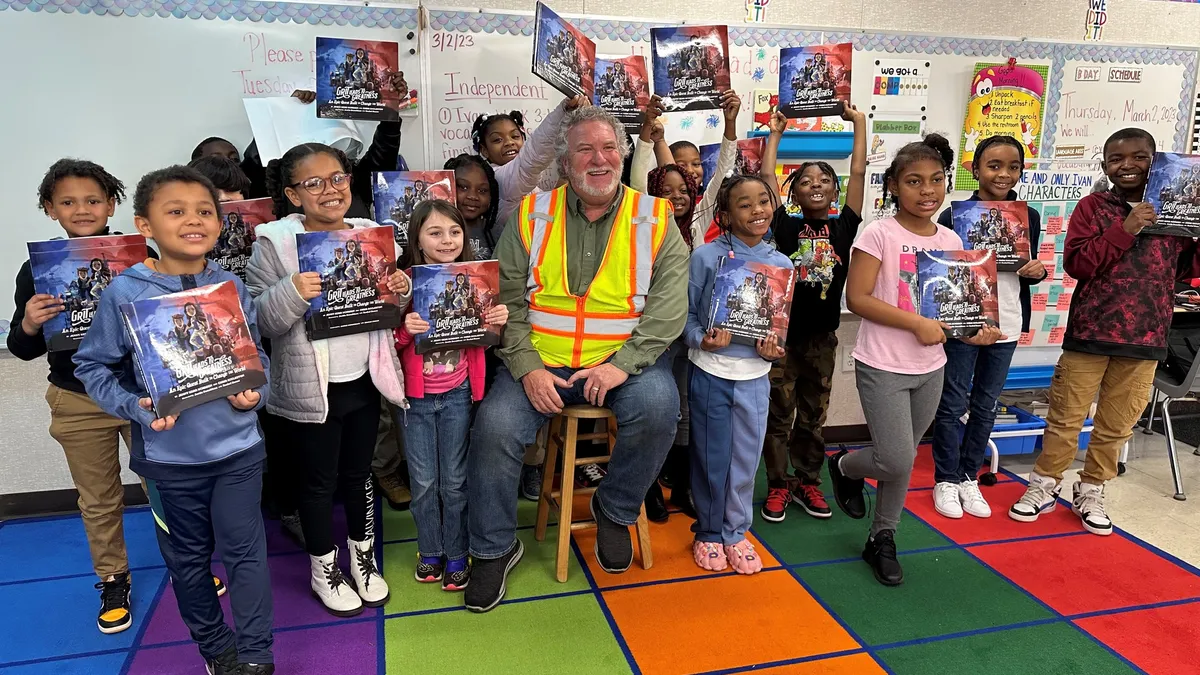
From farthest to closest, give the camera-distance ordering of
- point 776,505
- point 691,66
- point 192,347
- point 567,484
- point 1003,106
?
point 1003,106, point 776,505, point 691,66, point 567,484, point 192,347

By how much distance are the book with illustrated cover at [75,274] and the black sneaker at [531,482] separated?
1.83m

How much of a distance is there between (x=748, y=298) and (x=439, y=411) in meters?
1.11

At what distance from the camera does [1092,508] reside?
10.0 feet

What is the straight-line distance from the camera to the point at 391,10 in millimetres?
3174

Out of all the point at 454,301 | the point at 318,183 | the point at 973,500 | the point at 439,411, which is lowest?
the point at 973,500

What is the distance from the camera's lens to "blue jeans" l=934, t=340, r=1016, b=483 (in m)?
3.12

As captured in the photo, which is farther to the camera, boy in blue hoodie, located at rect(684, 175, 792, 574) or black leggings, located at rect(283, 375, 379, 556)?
boy in blue hoodie, located at rect(684, 175, 792, 574)

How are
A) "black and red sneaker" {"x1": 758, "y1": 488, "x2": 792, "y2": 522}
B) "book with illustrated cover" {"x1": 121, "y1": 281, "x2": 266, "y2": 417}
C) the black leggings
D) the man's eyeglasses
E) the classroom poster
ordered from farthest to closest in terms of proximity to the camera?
the classroom poster, "black and red sneaker" {"x1": 758, "y1": 488, "x2": 792, "y2": 522}, the black leggings, the man's eyeglasses, "book with illustrated cover" {"x1": 121, "y1": 281, "x2": 266, "y2": 417}

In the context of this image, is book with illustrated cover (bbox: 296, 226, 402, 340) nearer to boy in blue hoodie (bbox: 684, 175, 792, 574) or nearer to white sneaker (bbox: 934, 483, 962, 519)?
boy in blue hoodie (bbox: 684, 175, 792, 574)

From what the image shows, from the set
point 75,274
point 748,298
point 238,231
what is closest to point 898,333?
point 748,298

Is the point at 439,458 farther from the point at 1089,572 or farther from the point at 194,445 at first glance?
the point at 1089,572

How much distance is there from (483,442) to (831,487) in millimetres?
1934

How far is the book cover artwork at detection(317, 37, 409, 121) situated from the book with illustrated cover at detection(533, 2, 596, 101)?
0.64m

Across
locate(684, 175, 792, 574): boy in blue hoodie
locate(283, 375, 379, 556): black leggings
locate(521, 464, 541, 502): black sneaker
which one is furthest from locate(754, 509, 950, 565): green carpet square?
locate(283, 375, 379, 556): black leggings
